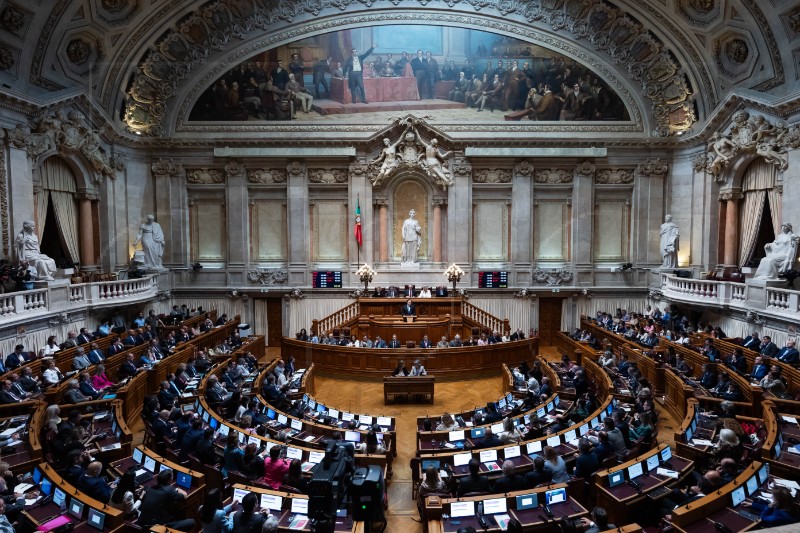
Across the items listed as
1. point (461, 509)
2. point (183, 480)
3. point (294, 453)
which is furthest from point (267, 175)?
point (461, 509)

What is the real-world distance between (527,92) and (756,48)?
9.02 metres

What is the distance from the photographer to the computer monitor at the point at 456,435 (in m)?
9.91

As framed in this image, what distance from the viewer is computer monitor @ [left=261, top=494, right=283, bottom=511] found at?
6.95m

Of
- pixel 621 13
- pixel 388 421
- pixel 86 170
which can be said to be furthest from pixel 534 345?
pixel 86 170

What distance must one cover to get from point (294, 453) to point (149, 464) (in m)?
2.33

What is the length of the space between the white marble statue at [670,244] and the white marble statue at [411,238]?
11.2m

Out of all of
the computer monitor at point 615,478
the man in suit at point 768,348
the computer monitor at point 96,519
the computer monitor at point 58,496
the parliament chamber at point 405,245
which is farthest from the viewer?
the man in suit at point 768,348

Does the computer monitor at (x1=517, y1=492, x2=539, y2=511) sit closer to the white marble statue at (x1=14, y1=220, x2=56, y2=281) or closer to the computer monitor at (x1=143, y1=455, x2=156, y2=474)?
the computer monitor at (x1=143, y1=455, x2=156, y2=474)

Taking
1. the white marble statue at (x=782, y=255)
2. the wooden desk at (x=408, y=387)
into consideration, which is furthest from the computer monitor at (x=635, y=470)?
the white marble statue at (x=782, y=255)

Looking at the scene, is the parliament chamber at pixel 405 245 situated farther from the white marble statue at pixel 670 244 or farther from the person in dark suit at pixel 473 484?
the white marble statue at pixel 670 244

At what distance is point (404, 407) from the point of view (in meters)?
14.4

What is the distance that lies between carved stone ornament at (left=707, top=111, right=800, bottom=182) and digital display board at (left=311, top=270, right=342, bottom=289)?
17269 mm

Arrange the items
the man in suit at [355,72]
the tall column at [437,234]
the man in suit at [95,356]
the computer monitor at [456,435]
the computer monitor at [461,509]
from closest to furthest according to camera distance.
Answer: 1. the computer monitor at [461,509]
2. the computer monitor at [456,435]
3. the man in suit at [95,356]
4. the man in suit at [355,72]
5. the tall column at [437,234]

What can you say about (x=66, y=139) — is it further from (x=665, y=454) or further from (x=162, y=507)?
(x=665, y=454)
